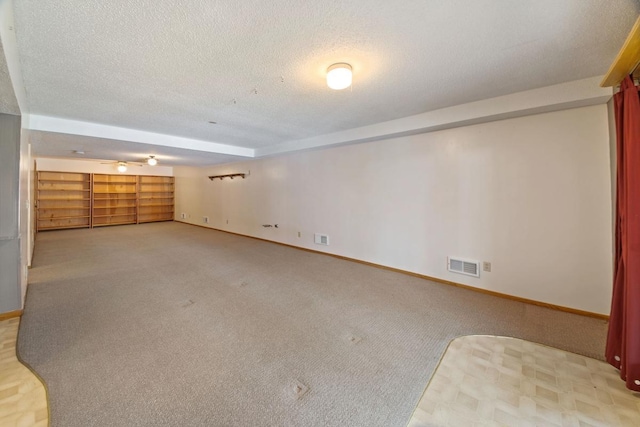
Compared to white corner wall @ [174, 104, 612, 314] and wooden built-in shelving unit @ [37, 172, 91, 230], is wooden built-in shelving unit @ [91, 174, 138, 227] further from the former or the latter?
white corner wall @ [174, 104, 612, 314]

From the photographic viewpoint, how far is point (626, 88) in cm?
169

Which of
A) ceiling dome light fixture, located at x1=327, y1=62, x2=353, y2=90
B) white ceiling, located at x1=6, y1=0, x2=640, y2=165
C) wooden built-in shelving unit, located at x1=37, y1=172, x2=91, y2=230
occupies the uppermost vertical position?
white ceiling, located at x1=6, y1=0, x2=640, y2=165

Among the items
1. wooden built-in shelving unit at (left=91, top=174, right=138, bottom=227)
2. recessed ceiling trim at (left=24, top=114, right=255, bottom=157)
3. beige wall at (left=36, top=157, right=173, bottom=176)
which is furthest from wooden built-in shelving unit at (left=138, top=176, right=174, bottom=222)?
recessed ceiling trim at (left=24, top=114, right=255, bottom=157)

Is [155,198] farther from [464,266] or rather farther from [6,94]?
[464,266]

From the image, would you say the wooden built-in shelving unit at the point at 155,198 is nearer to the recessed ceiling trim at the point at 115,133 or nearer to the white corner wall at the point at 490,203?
the recessed ceiling trim at the point at 115,133

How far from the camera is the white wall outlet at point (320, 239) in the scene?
5133 millimetres

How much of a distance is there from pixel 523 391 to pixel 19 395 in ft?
10.5

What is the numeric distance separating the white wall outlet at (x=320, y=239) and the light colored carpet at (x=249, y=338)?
1.15 m

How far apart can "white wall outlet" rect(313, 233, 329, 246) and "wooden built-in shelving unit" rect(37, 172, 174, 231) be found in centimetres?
789

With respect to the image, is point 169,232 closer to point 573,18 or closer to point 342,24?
point 342,24

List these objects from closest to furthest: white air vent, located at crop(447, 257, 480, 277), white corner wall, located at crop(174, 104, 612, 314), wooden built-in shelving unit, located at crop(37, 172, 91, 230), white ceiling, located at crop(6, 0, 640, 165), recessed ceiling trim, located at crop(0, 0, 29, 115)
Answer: recessed ceiling trim, located at crop(0, 0, 29, 115), white ceiling, located at crop(6, 0, 640, 165), white corner wall, located at crop(174, 104, 612, 314), white air vent, located at crop(447, 257, 480, 277), wooden built-in shelving unit, located at crop(37, 172, 91, 230)

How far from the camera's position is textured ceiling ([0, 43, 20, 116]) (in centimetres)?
156

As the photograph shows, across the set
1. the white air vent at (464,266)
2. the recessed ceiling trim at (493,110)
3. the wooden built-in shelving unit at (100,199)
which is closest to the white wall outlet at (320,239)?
the recessed ceiling trim at (493,110)

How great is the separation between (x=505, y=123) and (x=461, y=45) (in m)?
1.72
